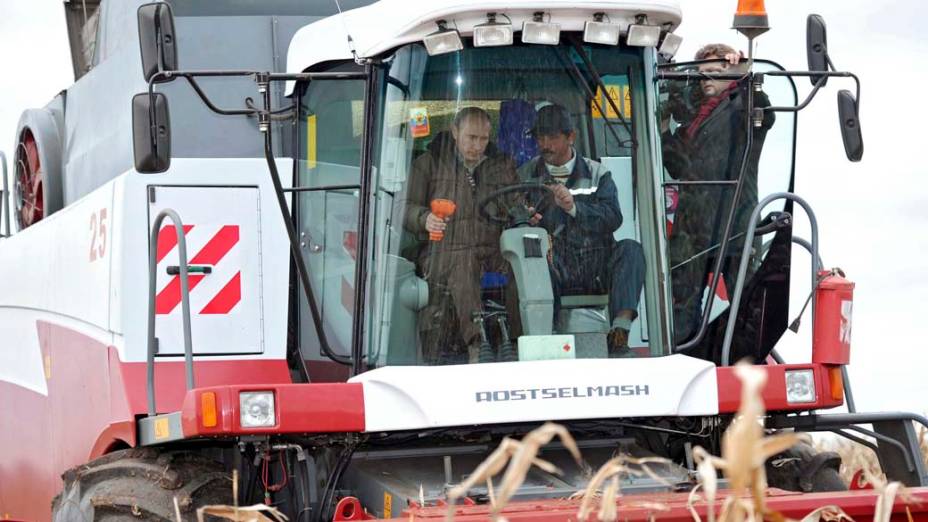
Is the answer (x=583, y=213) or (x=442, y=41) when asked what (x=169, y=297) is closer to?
(x=442, y=41)

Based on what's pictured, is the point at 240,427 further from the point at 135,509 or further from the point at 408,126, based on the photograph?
the point at 408,126

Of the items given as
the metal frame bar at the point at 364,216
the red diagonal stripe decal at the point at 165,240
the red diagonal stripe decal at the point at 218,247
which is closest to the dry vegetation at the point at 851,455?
the red diagonal stripe decal at the point at 218,247

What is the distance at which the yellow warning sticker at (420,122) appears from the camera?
5.66 metres

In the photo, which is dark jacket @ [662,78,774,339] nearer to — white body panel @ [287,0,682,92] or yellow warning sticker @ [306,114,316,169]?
white body panel @ [287,0,682,92]

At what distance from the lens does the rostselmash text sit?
17.9 ft

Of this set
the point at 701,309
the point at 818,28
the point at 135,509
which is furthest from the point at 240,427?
the point at 818,28

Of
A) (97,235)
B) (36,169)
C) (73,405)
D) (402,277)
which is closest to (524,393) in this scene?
(402,277)

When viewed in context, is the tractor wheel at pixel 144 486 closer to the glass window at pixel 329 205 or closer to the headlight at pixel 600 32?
the glass window at pixel 329 205

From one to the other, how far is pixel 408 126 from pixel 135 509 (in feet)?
5.92

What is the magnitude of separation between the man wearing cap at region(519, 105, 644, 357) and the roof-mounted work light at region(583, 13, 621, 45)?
0.98 feet

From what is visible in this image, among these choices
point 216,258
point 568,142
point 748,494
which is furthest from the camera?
point 216,258

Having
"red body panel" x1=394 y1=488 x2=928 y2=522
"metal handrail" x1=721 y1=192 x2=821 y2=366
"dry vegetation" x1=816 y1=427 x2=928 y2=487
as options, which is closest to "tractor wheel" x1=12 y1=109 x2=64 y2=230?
"red body panel" x1=394 y1=488 x2=928 y2=522

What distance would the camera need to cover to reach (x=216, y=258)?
21.0 feet

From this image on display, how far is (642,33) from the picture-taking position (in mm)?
5754
